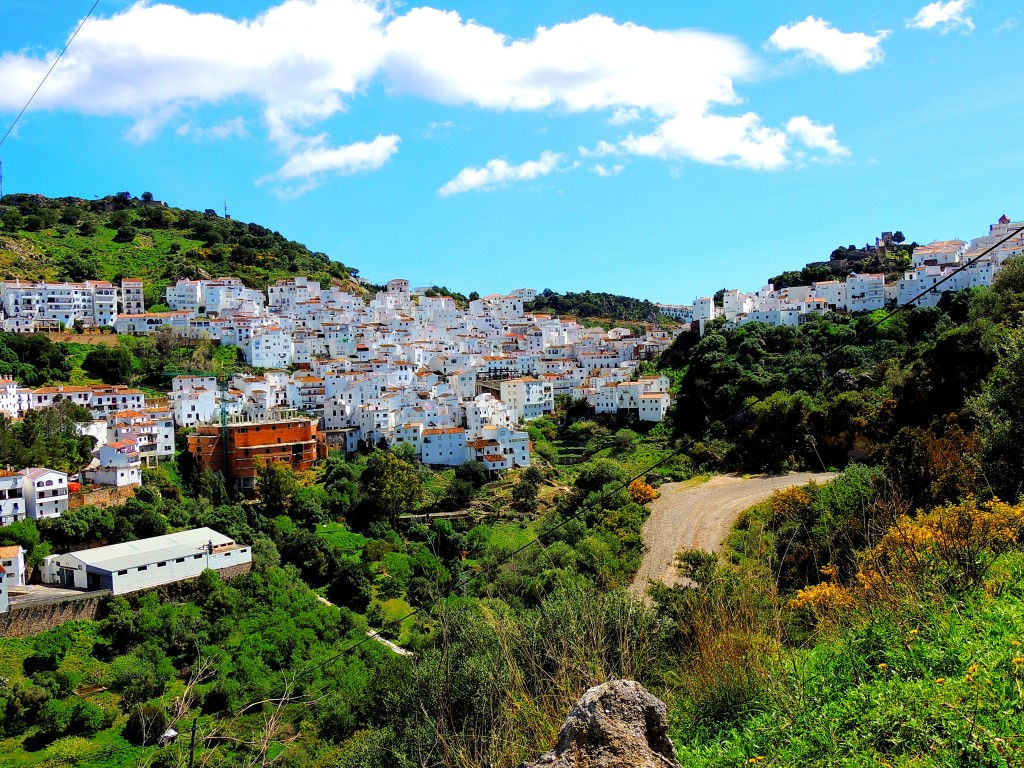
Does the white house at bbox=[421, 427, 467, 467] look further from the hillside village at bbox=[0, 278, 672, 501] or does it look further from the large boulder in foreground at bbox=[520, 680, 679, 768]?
the large boulder in foreground at bbox=[520, 680, 679, 768]

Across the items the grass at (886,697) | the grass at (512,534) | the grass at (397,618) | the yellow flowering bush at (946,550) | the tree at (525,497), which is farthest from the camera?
the tree at (525,497)

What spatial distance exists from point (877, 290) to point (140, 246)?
4880 cm

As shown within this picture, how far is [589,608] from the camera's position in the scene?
5492mm

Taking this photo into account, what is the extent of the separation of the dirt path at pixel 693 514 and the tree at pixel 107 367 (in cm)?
2503

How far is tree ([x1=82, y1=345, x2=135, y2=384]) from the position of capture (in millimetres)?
32094

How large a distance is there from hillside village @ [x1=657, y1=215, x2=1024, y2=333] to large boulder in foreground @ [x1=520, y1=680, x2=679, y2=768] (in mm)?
34438

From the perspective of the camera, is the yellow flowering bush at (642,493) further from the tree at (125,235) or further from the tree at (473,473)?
the tree at (125,235)

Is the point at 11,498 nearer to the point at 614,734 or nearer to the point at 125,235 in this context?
the point at 614,734

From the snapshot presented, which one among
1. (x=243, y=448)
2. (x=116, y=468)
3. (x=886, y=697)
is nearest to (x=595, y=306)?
(x=243, y=448)

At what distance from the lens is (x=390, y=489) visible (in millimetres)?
24750

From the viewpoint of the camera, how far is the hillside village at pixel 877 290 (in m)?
34.1

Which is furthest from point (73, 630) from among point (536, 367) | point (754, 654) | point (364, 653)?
point (536, 367)

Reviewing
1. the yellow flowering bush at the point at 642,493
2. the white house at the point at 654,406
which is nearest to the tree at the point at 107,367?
the white house at the point at 654,406

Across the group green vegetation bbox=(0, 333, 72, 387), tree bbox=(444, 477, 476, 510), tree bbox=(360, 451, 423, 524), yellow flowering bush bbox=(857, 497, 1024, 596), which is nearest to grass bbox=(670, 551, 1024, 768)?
yellow flowering bush bbox=(857, 497, 1024, 596)
